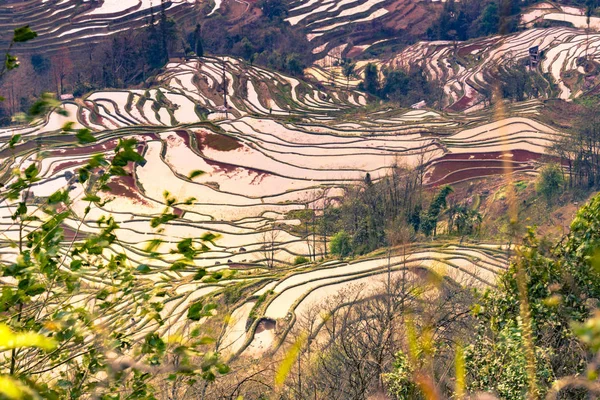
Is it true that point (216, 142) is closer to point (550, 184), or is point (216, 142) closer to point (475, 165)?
point (475, 165)

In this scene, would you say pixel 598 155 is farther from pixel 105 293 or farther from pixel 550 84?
pixel 105 293

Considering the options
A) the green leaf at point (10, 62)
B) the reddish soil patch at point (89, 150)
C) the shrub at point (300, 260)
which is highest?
the green leaf at point (10, 62)

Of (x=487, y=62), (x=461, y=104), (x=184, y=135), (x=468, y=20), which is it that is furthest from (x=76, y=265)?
(x=468, y=20)

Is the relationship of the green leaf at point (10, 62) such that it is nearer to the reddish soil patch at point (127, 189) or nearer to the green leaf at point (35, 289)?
the green leaf at point (35, 289)

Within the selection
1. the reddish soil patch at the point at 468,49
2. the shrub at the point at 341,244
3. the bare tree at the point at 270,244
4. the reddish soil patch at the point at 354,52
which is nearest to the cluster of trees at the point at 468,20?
the reddish soil patch at the point at 468,49

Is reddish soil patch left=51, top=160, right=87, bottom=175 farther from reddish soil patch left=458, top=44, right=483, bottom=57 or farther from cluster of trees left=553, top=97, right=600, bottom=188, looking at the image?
reddish soil patch left=458, top=44, right=483, bottom=57
